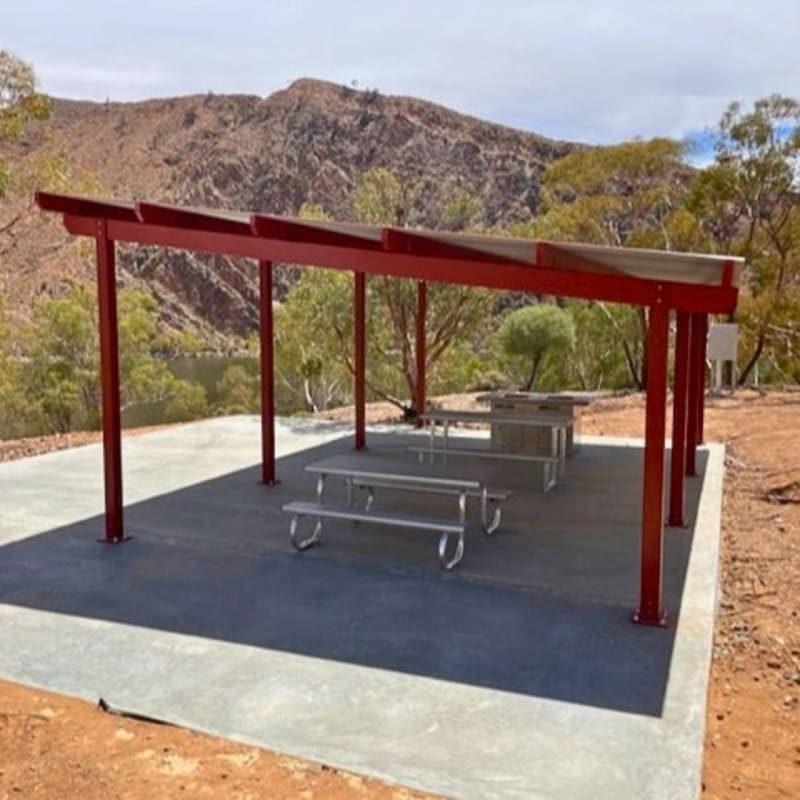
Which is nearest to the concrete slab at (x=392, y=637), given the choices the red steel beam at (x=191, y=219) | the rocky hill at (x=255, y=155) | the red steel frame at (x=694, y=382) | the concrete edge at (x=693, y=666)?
the concrete edge at (x=693, y=666)

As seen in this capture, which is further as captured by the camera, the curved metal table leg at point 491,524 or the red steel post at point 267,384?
the red steel post at point 267,384

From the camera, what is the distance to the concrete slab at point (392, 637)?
3.10 meters

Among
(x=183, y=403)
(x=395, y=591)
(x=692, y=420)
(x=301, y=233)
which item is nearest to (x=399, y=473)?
(x=395, y=591)

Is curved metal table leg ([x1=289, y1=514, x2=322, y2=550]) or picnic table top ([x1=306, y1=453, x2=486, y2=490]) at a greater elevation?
picnic table top ([x1=306, y1=453, x2=486, y2=490])

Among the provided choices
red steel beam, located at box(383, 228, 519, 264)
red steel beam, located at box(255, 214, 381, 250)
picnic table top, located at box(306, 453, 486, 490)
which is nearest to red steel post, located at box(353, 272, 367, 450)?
picnic table top, located at box(306, 453, 486, 490)

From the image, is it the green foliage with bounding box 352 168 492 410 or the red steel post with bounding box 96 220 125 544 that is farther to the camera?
the green foliage with bounding box 352 168 492 410

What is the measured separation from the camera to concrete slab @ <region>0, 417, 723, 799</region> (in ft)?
10.2

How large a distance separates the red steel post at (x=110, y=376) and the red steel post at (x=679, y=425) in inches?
155

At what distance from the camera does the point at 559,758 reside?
9.91 feet

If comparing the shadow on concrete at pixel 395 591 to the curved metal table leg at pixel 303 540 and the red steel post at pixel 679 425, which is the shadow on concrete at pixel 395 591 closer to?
the curved metal table leg at pixel 303 540

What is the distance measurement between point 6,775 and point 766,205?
1893 cm

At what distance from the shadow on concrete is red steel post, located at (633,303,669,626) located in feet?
0.49

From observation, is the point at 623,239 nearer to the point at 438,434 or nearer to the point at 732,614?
the point at 438,434

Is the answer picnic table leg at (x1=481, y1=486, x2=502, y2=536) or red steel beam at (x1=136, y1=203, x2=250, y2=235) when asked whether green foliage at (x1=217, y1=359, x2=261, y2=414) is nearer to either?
picnic table leg at (x1=481, y1=486, x2=502, y2=536)
